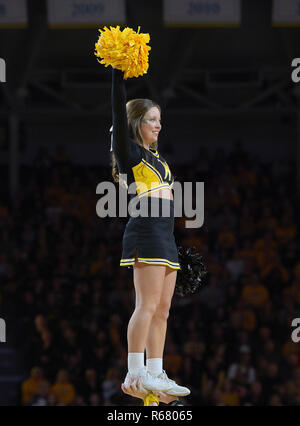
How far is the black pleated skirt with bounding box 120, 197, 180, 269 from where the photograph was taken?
4.38 metres

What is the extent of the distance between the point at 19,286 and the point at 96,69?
4.72 metres

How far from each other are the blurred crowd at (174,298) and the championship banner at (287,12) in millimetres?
3551

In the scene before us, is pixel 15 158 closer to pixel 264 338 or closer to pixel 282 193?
pixel 282 193

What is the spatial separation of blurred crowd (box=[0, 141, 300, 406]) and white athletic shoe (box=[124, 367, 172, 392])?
5.01 metres

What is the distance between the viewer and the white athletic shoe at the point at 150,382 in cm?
432

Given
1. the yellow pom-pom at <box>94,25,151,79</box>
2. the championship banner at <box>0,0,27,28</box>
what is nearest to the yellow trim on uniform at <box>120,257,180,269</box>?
the yellow pom-pom at <box>94,25,151,79</box>
